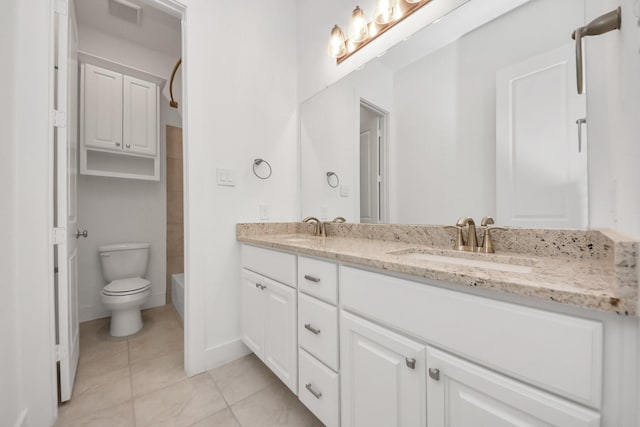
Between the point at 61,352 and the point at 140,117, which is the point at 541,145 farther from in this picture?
the point at 140,117

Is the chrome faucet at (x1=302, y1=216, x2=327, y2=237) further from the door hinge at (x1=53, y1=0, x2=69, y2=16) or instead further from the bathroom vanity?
the door hinge at (x1=53, y1=0, x2=69, y2=16)

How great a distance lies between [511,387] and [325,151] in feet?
5.25

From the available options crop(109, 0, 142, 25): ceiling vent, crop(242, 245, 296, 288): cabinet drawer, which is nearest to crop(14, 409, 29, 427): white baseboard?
crop(242, 245, 296, 288): cabinet drawer

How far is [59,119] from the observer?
4.17ft

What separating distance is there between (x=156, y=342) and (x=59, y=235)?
111 cm

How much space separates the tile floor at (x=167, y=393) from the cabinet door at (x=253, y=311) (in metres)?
0.19

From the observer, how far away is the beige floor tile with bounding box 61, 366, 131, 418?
1279 millimetres

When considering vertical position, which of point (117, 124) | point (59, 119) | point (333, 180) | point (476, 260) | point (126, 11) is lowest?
point (476, 260)

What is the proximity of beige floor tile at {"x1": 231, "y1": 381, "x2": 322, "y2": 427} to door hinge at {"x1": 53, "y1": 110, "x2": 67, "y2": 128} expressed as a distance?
165 cm

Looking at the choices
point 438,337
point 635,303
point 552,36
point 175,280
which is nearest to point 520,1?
point 552,36

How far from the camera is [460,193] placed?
1.16 meters

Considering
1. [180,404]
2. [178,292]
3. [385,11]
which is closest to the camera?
[180,404]

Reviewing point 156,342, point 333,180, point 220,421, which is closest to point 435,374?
point 220,421

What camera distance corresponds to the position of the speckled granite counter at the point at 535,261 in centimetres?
45
